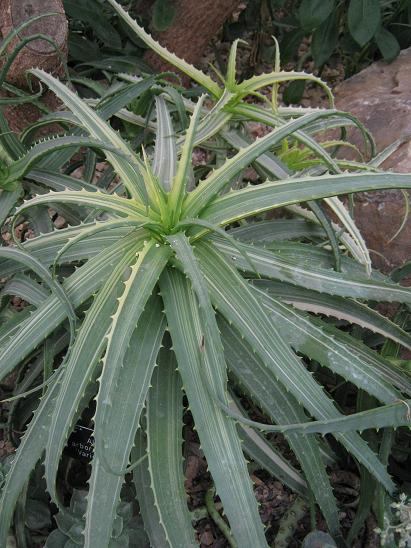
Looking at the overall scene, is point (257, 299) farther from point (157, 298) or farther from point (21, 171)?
point (21, 171)

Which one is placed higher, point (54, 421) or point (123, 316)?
point (123, 316)

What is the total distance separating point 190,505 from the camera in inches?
49.5

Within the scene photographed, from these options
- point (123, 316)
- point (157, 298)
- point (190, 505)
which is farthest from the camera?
point (190, 505)

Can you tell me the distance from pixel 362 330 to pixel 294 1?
158 centimetres

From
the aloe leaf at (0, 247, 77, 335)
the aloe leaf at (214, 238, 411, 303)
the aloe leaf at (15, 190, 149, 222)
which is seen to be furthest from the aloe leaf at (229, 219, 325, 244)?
the aloe leaf at (0, 247, 77, 335)

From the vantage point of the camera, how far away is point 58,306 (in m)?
0.95

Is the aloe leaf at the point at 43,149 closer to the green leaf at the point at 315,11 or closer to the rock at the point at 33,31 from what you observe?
the rock at the point at 33,31

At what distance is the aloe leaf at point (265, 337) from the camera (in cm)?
88

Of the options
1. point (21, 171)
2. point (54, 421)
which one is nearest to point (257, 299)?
point (54, 421)

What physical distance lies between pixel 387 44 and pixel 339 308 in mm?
1217

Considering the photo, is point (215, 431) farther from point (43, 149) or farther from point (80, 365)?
point (43, 149)

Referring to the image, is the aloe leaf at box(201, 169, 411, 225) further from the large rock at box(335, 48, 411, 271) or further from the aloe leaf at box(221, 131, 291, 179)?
the large rock at box(335, 48, 411, 271)

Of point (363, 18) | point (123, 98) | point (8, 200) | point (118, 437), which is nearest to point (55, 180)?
point (8, 200)

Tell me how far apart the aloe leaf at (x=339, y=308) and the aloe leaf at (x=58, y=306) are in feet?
0.87
